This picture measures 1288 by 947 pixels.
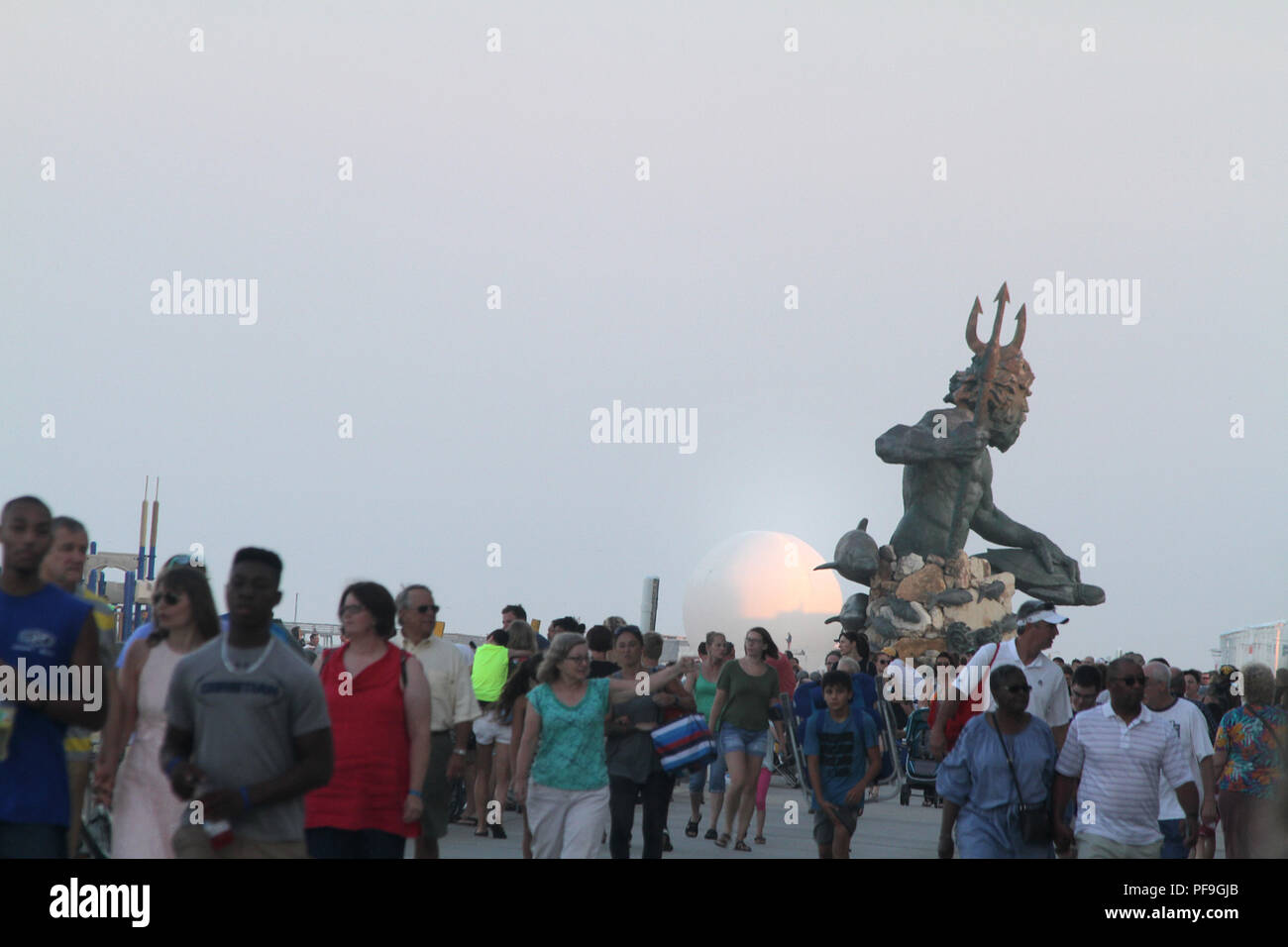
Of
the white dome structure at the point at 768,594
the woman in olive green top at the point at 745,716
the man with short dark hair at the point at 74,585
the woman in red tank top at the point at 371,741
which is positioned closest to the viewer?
the man with short dark hair at the point at 74,585

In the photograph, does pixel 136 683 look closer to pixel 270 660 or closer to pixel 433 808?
pixel 270 660

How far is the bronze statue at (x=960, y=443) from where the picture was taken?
113 ft

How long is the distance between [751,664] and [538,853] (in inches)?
203

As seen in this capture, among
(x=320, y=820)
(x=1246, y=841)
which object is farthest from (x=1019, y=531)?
(x=320, y=820)

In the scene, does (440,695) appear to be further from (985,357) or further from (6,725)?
(985,357)

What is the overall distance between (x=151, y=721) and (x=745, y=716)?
7.83m

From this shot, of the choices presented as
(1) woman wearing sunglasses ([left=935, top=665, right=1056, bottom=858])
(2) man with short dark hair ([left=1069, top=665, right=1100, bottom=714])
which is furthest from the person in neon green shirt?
(1) woman wearing sunglasses ([left=935, top=665, right=1056, bottom=858])

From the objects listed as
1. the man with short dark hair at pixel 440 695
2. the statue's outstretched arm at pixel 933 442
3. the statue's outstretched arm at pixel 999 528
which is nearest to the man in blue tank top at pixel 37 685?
the man with short dark hair at pixel 440 695

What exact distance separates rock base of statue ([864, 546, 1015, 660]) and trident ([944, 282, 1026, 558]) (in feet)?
2.15

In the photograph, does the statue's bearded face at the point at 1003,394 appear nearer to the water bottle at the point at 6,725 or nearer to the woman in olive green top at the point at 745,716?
the woman in olive green top at the point at 745,716

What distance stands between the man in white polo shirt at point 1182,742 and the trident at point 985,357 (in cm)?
2437

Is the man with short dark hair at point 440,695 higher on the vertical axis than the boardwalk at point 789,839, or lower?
higher

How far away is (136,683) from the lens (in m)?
6.88

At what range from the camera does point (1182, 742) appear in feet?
32.2
